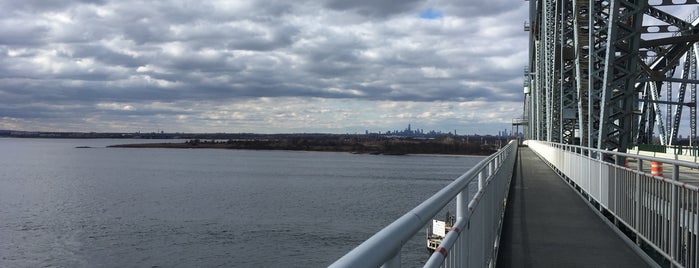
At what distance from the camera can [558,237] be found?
31.7 feet

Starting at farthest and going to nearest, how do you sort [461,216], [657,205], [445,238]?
[657,205], [461,216], [445,238]

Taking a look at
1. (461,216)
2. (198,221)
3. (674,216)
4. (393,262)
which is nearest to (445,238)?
(461,216)

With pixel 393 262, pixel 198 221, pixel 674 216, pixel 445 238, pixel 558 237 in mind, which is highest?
pixel 393 262

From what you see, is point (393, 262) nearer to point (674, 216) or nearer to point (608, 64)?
point (674, 216)

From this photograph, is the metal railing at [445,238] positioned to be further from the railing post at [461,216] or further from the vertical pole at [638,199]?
the vertical pole at [638,199]

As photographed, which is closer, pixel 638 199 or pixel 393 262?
pixel 393 262

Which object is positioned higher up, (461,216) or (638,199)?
(461,216)

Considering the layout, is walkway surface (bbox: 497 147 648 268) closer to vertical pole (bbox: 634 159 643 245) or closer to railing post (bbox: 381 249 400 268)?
vertical pole (bbox: 634 159 643 245)

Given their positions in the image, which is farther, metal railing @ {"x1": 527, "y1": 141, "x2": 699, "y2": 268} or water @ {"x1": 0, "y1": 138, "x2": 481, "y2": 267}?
water @ {"x1": 0, "y1": 138, "x2": 481, "y2": 267}

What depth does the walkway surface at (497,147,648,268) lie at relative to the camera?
26.1 feet

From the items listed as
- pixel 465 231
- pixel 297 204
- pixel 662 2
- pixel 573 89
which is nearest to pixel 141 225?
pixel 297 204

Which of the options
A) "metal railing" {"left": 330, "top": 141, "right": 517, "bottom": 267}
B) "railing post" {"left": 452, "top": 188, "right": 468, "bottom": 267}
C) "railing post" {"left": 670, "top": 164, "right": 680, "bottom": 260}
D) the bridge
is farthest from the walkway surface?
"railing post" {"left": 452, "top": 188, "right": 468, "bottom": 267}

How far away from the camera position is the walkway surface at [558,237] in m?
7.94

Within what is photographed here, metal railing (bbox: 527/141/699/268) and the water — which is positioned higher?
metal railing (bbox: 527/141/699/268)
